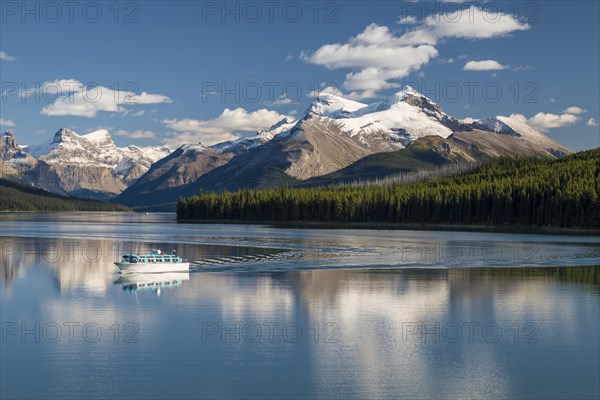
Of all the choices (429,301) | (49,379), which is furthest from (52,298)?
(429,301)

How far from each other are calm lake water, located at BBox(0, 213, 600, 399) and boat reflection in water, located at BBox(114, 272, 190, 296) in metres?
0.30

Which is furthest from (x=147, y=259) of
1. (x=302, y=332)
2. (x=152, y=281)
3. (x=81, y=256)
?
(x=302, y=332)

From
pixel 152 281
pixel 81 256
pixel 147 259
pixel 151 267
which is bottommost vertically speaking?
pixel 152 281

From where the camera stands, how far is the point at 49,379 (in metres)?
38.3

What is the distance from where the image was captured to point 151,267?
84.9 m

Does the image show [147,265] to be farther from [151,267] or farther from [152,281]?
[152,281]

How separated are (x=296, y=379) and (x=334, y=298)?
2743 centimetres

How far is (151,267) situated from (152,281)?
148 inches

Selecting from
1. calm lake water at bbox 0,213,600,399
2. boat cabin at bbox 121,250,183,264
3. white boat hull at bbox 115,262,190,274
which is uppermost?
boat cabin at bbox 121,250,183,264

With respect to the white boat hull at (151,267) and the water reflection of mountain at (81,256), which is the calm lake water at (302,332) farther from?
the white boat hull at (151,267)

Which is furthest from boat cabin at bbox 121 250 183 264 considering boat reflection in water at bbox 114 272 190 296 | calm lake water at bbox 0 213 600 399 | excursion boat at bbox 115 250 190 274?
calm lake water at bbox 0 213 600 399

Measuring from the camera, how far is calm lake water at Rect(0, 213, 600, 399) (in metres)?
37.5

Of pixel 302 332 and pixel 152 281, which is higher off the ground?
pixel 152 281

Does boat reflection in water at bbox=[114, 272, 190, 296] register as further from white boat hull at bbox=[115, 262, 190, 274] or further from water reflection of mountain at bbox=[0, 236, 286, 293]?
water reflection of mountain at bbox=[0, 236, 286, 293]
